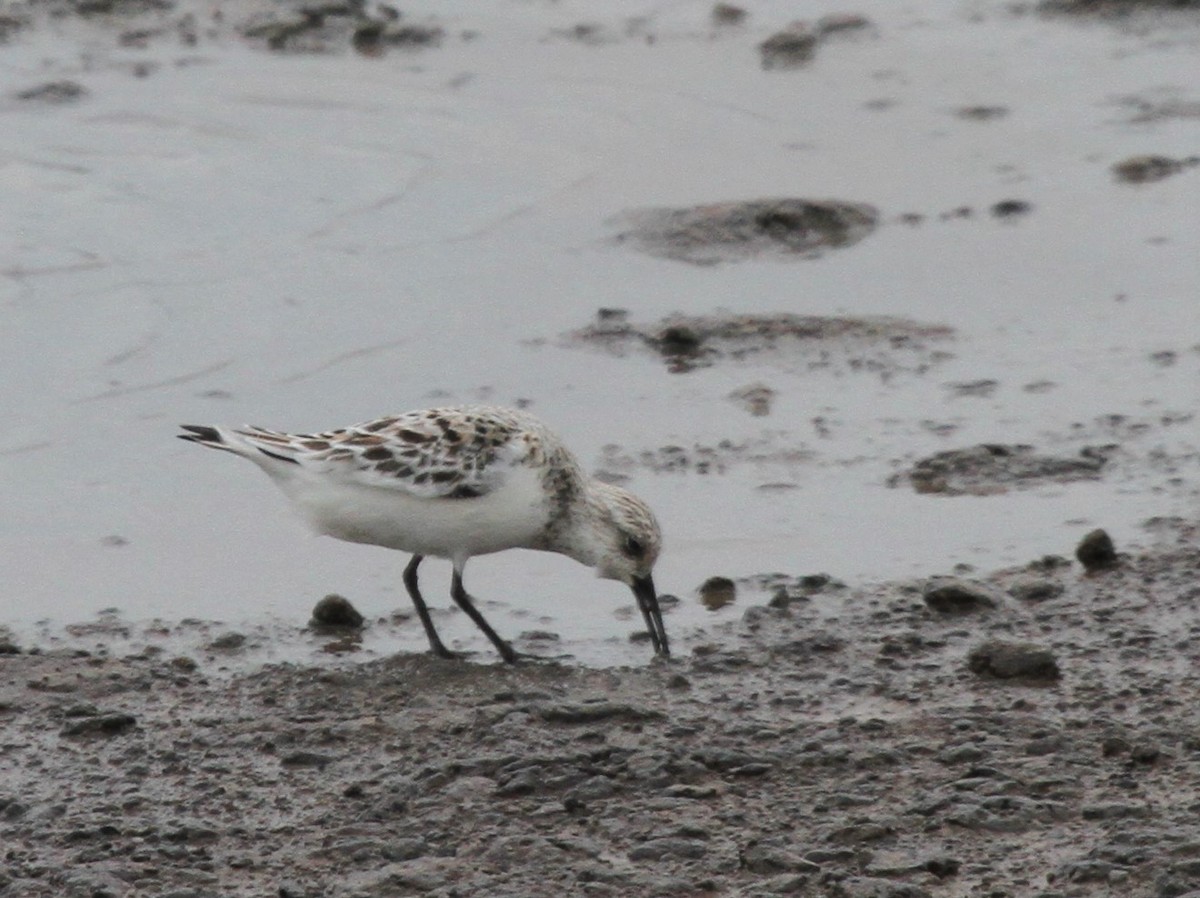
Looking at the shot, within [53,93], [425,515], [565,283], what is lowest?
[565,283]

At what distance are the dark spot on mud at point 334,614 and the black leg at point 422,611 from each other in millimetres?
245

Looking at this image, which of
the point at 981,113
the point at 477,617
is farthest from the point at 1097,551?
the point at 981,113

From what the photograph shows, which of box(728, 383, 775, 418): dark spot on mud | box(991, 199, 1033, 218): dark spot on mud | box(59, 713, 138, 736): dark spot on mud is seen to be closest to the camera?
box(59, 713, 138, 736): dark spot on mud

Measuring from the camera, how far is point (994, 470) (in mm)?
10453

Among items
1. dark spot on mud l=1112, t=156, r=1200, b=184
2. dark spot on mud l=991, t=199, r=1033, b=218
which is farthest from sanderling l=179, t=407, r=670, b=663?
dark spot on mud l=1112, t=156, r=1200, b=184

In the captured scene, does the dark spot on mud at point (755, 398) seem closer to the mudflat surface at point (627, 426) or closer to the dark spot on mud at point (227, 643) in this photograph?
the mudflat surface at point (627, 426)

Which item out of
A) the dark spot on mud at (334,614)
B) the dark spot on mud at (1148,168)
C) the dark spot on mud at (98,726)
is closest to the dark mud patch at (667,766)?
the dark spot on mud at (98,726)

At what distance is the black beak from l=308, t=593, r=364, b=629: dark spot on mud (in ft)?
3.69

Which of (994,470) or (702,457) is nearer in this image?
(994,470)

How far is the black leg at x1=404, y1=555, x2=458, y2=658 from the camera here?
8.81m

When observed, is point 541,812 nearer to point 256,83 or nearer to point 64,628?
point 64,628

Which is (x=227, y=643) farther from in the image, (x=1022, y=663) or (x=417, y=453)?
(x=1022, y=663)

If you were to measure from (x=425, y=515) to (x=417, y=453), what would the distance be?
24 centimetres

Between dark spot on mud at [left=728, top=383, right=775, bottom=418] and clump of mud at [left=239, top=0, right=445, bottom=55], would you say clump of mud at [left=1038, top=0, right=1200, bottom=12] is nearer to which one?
clump of mud at [left=239, top=0, right=445, bottom=55]
